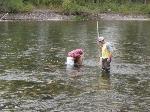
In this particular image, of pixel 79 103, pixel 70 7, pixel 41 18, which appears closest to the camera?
pixel 79 103

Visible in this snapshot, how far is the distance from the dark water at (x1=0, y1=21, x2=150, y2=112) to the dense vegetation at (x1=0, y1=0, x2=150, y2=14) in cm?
4283

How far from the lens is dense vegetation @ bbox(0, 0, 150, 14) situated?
272ft

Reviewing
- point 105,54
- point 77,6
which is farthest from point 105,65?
point 77,6

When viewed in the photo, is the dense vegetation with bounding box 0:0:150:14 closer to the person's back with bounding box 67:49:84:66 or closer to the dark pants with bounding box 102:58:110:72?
the person's back with bounding box 67:49:84:66

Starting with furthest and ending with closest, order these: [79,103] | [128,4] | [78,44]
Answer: [128,4]
[78,44]
[79,103]

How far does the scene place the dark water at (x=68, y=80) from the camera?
18.9 metres

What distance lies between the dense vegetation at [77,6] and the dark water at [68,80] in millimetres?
42830

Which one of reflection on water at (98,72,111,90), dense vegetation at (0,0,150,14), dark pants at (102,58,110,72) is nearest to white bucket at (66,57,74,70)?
dark pants at (102,58,110,72)

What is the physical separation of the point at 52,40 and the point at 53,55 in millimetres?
11354

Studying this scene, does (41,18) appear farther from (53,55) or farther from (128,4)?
(53,55)

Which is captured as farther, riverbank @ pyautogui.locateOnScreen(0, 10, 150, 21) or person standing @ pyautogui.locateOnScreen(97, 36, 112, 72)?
riverbank @ pyautogui.locateOnScreen(0, 10, 150, 21)

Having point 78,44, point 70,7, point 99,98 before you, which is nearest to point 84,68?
point 99,98

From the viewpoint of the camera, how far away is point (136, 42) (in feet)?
145

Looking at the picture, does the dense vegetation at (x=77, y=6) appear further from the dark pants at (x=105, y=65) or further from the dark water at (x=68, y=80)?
the dark pants at (x=105, y=65)
